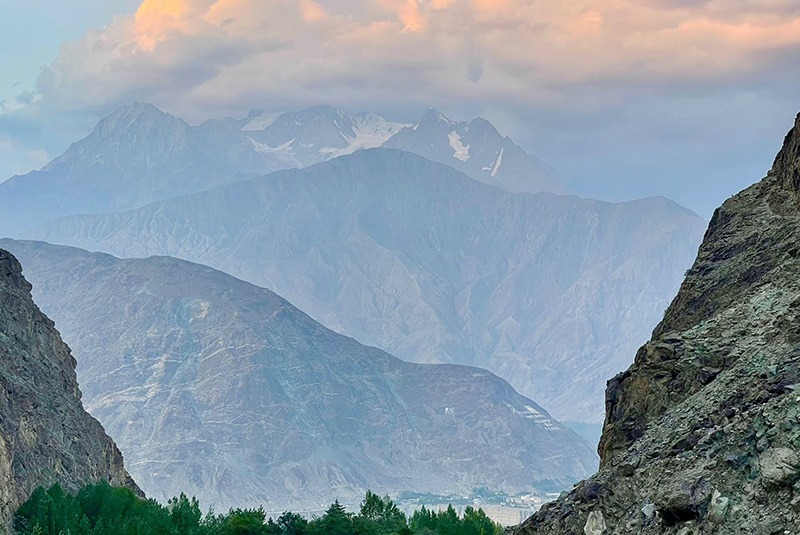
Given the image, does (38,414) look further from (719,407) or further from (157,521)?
(719,407)

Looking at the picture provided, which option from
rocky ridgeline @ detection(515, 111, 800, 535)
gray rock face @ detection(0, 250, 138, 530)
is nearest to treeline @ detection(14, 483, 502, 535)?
gray rock face @ detection(0, 250, 138, 530)

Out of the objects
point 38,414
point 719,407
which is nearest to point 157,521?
point 38,414

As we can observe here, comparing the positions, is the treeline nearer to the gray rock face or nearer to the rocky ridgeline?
the gray rock face

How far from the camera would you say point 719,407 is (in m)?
47.6

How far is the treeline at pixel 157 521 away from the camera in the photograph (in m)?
105

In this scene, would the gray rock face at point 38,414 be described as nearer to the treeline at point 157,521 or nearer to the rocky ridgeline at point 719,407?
the treeline at point 157,521

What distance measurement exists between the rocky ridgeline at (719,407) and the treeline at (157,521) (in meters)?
55.0

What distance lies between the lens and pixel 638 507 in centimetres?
4719

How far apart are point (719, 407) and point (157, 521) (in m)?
76.7

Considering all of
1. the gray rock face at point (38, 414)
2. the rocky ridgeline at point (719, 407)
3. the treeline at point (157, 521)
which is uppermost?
the gray rock face at point (38, 414)

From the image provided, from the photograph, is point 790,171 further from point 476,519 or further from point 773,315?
point 476,519

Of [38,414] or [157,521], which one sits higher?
[38,414]

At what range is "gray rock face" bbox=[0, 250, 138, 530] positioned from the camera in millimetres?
124375

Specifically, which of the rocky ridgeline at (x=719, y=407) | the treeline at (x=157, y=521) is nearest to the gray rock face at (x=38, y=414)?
the treeline at (x=157, y=521)
